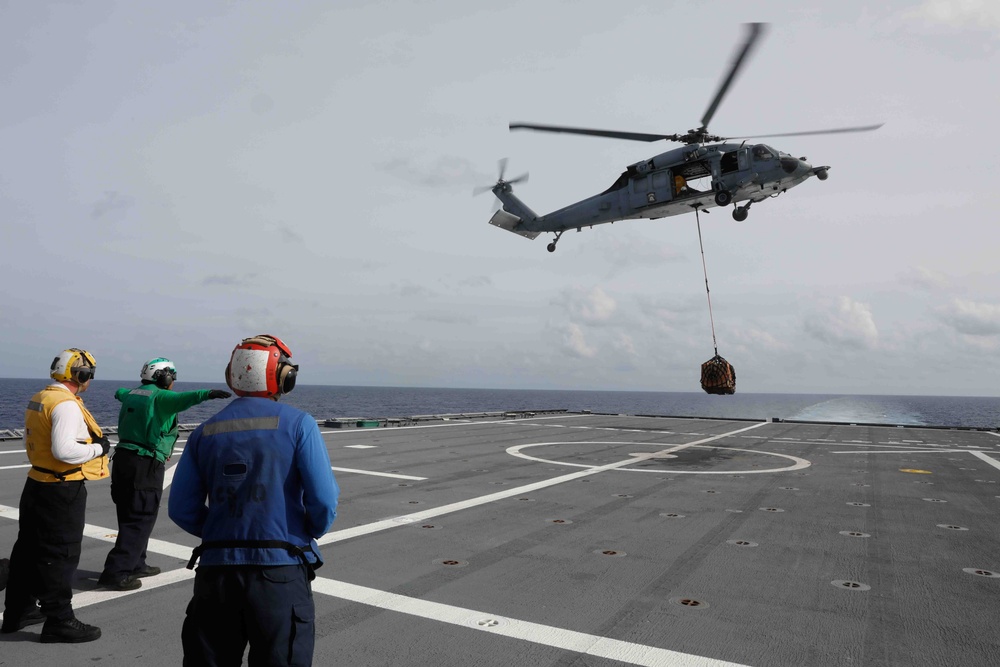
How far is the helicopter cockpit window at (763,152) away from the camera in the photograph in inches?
870

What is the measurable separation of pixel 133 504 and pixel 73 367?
1.73 meters

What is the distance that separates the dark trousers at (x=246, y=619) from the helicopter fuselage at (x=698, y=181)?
22616 millimetres

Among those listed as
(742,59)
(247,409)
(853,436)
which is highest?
(742,59)

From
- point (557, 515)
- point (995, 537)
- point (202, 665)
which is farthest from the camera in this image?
point (557, 515)

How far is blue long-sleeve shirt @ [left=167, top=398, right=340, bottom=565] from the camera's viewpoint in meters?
3.34

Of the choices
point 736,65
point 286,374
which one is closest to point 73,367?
point 286,374

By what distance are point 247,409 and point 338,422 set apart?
23.7 metres

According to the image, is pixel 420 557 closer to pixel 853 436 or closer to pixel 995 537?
pixel 995 537

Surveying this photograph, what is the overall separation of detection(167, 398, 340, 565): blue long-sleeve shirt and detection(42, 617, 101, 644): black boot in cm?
248

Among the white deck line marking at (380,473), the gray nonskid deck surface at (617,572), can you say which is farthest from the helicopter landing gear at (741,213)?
the white deck line marking at (380,473)

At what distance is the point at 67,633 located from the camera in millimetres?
4934

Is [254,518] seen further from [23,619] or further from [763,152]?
[763,152]

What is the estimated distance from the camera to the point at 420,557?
743 centimetres

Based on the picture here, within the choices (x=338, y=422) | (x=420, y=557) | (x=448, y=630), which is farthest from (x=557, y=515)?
(x=338, y=422)
